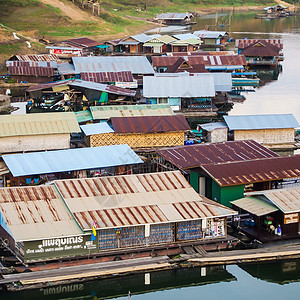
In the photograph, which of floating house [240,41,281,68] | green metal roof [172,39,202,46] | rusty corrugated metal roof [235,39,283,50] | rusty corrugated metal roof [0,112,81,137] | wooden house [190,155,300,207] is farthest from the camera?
green metal roof [172,39,202,46]

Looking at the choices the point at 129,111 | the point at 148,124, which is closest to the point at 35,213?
the point at 148,124

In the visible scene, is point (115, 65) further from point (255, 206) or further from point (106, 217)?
point (106, 217)

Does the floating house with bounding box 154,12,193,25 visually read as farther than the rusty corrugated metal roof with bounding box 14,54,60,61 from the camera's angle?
Yes

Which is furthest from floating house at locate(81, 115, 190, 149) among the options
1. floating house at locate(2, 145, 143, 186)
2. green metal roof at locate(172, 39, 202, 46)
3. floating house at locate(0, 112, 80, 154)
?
green metal roof at locate(172, 39, 202, 46)

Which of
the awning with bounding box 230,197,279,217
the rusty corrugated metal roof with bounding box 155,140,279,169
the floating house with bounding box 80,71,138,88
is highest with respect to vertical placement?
the floating house with bounding box 80,71,138,88

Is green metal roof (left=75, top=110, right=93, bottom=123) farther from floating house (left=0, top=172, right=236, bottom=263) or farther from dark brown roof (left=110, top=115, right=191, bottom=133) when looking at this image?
floating house (left=0, top=172, right=236, bottom=263)

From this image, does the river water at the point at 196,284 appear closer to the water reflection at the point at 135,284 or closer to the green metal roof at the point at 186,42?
the water reflection at the point at 135,284
